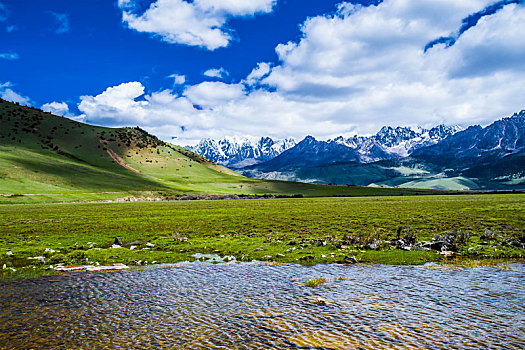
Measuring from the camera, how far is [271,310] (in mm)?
14742

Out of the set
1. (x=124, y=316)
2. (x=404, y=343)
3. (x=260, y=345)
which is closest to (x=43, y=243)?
(x=124, y=316)

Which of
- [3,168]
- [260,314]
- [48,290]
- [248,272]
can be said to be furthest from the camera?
[3,168]

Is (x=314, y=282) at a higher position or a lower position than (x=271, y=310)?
higher

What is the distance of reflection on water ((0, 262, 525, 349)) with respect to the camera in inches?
464

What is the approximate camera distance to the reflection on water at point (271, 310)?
11.8 meters

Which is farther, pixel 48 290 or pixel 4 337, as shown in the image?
pixel 48 290

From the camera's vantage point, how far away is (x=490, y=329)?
12.2m

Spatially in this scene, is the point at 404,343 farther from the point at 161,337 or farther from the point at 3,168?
the point at 3,168

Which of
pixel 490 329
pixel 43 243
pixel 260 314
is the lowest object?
pixel 43 243

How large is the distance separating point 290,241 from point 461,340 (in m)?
20.8

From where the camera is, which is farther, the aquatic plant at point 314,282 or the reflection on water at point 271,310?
the aquatic plant at point 314,282

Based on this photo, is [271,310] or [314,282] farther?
[314,282]

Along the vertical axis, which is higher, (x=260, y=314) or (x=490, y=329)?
(x=490, y=329)

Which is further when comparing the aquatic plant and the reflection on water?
the aquatic plant
